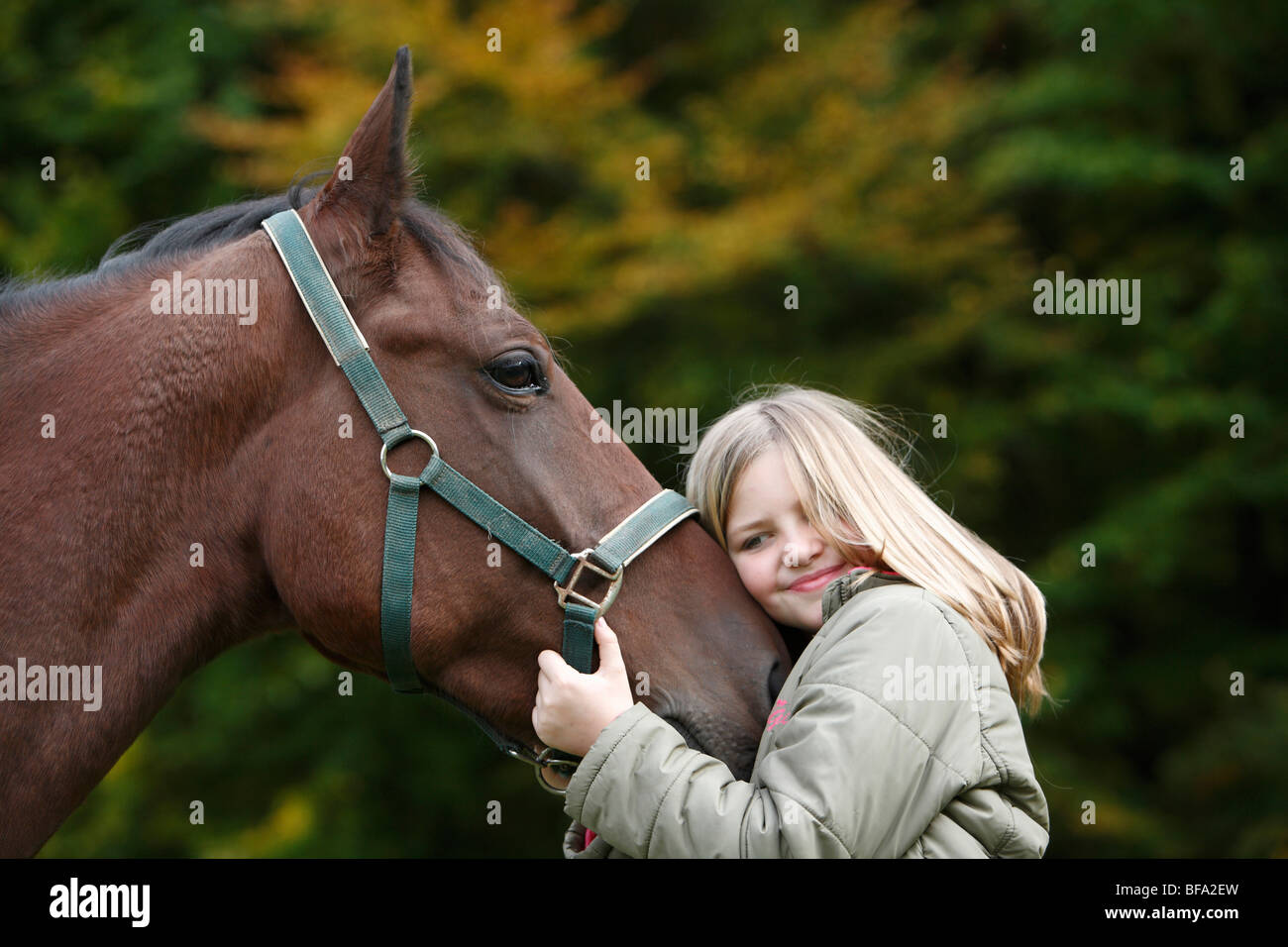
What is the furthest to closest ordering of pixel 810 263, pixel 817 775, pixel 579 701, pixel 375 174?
pixel 810 263 < pixel 375 174 < pixel 579 701 < pixel 817 775

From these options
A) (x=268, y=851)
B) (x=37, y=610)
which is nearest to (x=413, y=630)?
(x=37, y=610)

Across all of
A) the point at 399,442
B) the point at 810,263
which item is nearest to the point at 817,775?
the point at 399,442

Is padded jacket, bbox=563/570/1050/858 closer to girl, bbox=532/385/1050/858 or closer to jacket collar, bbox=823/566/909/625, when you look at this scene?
girl, bbox=532/385/1050/858

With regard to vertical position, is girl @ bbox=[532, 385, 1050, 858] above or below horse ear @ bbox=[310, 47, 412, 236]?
below

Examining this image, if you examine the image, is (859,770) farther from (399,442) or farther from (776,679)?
(399,442)

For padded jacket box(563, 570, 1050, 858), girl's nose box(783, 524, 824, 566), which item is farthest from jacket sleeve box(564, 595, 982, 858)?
girl's nose box(783, 524, 824, 566)

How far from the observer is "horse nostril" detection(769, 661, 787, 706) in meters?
2.21

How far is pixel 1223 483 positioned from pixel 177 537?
699 centimetres

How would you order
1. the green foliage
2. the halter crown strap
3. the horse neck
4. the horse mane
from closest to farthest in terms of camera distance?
the horse neck < the halter crown strap < the horse mane < the green foliage

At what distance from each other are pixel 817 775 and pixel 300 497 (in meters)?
1.14

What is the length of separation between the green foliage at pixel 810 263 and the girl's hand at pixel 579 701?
4.78 meters

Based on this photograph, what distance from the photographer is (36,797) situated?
201 cm

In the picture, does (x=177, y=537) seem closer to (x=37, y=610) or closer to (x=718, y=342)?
(x=37, y=610)

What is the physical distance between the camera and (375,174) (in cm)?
227
